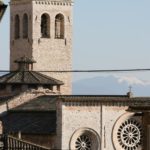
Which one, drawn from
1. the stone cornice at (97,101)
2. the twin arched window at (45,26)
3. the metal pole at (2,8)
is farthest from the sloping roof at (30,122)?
the metal pole at (2,8)

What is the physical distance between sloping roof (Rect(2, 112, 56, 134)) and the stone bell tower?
19.1 m

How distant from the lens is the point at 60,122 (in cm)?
6969

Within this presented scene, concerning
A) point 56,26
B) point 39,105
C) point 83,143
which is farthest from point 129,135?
point 56,26

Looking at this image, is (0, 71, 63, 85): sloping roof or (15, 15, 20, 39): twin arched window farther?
(15, 15, 20, 39): twin arched window

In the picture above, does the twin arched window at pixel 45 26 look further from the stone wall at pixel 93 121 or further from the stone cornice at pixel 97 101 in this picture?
the stone wall at pixel 93 121

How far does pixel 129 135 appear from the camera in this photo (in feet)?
235

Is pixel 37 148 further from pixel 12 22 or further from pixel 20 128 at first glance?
pixel 12 22

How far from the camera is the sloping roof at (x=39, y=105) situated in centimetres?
7580

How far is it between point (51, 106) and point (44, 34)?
21.3 meters

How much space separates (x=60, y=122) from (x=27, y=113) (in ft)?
20.7

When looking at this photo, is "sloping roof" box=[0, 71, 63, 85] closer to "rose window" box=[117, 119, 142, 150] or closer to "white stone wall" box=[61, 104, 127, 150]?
"rose window" box=[117, 119, 142, 150]

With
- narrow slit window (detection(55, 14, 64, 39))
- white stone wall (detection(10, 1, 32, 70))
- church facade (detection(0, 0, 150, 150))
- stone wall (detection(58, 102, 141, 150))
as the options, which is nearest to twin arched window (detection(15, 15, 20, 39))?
white stone wall (detection(10, 1, 32, 70))

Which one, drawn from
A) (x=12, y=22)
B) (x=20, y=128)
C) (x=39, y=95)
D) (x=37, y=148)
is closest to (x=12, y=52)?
(x=12, y=22)

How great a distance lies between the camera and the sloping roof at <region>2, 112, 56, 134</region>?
71.8 metres
